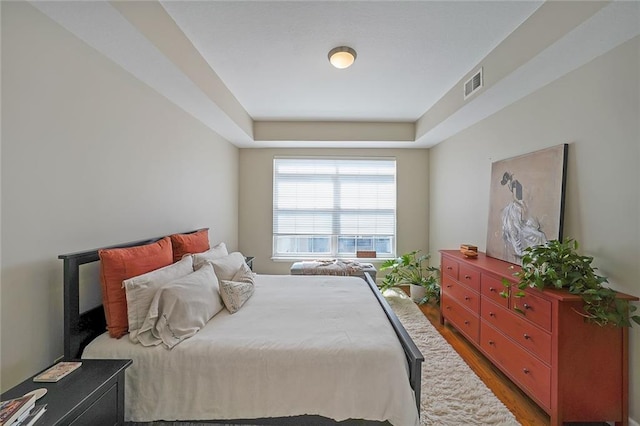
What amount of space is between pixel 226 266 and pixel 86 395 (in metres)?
1.20

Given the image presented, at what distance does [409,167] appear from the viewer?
4668 mm

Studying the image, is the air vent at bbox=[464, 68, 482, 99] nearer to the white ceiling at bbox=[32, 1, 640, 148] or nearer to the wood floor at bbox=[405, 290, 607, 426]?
the white ceiling at bbox=[32, 1, 640, 148]

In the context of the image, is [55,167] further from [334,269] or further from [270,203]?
[270,203]

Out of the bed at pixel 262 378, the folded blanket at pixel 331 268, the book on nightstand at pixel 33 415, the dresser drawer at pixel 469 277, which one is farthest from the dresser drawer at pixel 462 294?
the book on nightstand at pixel 33 415

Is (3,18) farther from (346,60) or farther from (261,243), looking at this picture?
(261,243)

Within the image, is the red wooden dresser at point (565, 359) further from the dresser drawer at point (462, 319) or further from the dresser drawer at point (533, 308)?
the dresser drawer at point (462, 319)

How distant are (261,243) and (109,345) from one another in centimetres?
318

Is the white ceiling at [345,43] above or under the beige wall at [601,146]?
above

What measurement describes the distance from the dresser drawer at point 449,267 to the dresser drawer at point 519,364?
618 mm

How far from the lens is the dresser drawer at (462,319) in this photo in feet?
8.27

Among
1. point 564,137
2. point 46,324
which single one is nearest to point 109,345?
point 46,324

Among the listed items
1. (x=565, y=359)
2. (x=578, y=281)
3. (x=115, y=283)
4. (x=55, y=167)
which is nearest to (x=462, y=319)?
(x=565, y=359)

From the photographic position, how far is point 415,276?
4.24 metres

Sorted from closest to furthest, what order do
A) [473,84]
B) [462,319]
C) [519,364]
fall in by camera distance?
1. [519,364]
2. [473,84]
3. [462,319]
